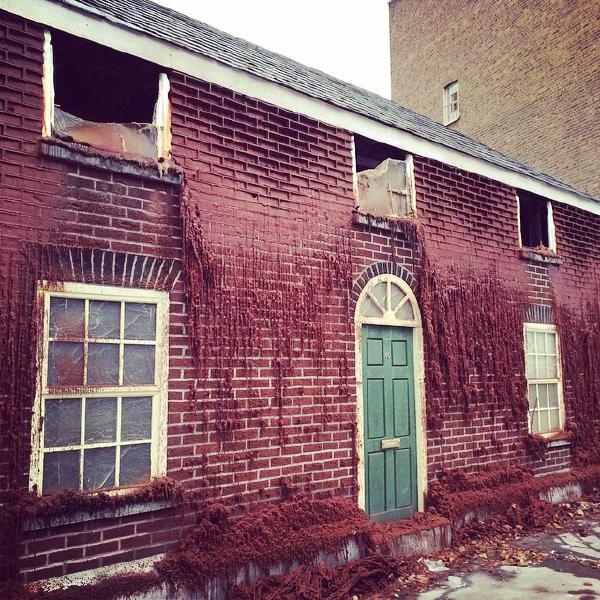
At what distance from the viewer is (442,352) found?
6.83 meters

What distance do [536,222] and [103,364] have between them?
7619 mm

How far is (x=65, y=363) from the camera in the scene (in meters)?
4.13

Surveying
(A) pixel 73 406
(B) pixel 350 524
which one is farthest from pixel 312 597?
(A) pixel 73 406

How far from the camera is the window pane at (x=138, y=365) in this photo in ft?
14.5

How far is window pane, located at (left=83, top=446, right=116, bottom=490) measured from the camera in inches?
163

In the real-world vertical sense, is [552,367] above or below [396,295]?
below

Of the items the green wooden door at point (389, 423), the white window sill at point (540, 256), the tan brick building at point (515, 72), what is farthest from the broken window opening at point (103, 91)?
the tan brick building at point (515, 72)

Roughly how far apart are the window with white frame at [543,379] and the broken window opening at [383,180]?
2968mm

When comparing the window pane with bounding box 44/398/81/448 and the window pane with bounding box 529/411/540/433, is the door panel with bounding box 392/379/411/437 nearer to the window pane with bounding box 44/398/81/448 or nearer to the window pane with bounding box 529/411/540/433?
the window pane with bounding box 529/411/540/433

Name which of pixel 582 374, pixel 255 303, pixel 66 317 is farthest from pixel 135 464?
pixel 582 374

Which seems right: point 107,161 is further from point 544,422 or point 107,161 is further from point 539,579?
point 544,422

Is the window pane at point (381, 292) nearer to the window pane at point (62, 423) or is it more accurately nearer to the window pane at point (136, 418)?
the window pane at point (136, 418)

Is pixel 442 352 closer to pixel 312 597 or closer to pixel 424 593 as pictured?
pixel 424 593

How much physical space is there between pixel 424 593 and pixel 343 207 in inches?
158
